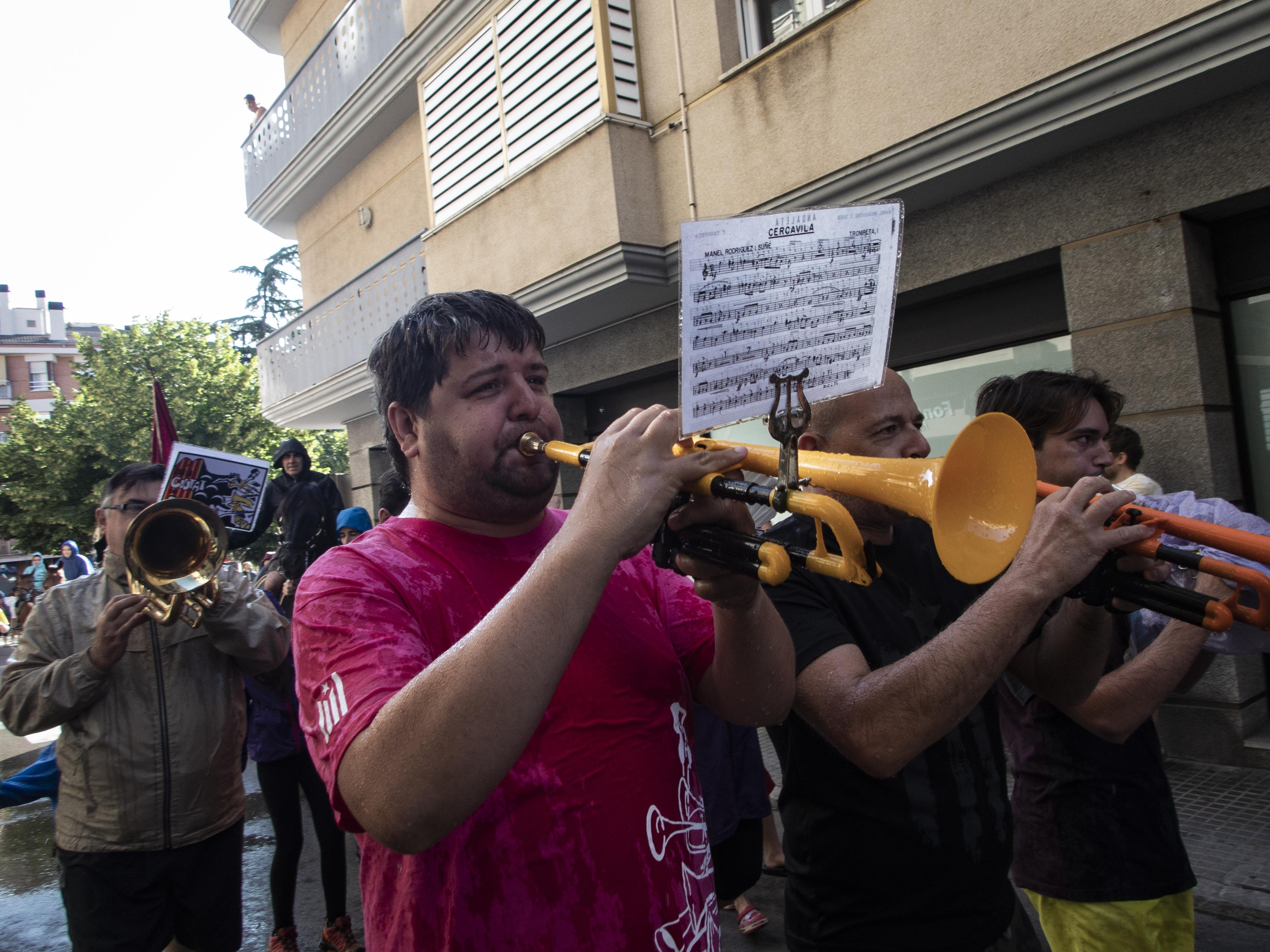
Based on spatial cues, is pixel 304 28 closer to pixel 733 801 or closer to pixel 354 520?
pixel 354 520

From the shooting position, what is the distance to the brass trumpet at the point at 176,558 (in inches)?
121

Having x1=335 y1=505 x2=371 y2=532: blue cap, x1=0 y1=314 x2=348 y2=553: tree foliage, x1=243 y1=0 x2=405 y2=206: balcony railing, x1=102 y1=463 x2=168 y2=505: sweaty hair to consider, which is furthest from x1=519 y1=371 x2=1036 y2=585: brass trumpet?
x1=0 y1=314 x2=348 y2=553: tree foliage

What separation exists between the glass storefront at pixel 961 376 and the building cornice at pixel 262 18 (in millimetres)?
11862

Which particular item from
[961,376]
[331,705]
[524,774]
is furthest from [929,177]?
[331,705]

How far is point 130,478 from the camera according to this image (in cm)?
348

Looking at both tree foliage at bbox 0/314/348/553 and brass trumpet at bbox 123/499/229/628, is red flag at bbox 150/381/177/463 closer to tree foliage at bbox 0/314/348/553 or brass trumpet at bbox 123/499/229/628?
brass trumpet at bbox 123/499/229/628

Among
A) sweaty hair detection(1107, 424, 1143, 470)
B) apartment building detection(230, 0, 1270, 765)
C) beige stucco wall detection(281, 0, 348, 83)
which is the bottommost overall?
sweaty hair detection(1107, 424, 1143, 470)

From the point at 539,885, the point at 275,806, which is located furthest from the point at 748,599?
the point at 275,806

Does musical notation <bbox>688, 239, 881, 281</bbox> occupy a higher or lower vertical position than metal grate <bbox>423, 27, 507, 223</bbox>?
lower

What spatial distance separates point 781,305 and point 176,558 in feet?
8.96

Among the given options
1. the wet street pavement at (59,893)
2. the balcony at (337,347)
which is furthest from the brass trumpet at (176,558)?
the balcony at (337,347)

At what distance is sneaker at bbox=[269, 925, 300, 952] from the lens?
393 cm

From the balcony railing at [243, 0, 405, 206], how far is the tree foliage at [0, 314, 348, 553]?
1207 cm

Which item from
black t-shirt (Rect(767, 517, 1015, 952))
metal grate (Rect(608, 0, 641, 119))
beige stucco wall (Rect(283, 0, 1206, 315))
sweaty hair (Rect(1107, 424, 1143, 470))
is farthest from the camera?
metal grate (Rect(608, 0, 641, 119))
